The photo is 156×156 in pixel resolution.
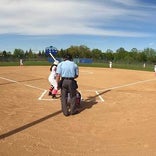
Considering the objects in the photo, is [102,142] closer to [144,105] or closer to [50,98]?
[144,105]

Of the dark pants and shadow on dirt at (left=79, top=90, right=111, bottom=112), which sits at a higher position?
the dark pants

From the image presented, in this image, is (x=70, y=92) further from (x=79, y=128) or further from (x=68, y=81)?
(x=79, y=128)

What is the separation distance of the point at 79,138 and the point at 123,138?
1012 millimetres

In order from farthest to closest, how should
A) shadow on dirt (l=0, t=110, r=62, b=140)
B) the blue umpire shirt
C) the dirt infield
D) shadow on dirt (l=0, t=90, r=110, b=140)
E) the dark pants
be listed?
the blue umpire shirt → the dark pants → shadow on dirt (l=0, t=90, r=110, b=140) → shadow on dirt (l=0, t=110, r=62, b=140) → the dirt infield

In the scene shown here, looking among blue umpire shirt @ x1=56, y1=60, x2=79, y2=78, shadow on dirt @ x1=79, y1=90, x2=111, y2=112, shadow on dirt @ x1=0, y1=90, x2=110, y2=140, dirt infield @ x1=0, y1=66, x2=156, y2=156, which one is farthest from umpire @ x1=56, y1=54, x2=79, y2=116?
shadow on dirt @ x1=79, y1=90, x2=111, y2=112

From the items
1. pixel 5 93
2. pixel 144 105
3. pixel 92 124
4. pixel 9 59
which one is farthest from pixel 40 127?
pixel 9 59

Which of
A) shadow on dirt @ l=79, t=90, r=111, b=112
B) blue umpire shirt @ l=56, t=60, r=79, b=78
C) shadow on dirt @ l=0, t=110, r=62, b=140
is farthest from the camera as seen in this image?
shadow on dirt @ l=79, t=90, r=111, b=112

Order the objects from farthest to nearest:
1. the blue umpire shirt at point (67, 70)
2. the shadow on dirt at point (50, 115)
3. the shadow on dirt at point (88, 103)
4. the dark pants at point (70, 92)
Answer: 1. the shadow on dirt at point (88, 103)
2. the blue umpire shirt at point (67, 70)
3. the dark pants at point (70, 92)
4. the shadow on dirt at point (50, 115)

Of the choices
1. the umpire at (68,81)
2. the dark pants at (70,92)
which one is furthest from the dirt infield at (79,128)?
the umpire at (68,81)

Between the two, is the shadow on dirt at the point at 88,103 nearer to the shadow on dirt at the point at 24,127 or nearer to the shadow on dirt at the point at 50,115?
the shadow on dirt at the point at 50,115

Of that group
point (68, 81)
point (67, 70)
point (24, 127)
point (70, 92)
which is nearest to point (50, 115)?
point (70, 92)

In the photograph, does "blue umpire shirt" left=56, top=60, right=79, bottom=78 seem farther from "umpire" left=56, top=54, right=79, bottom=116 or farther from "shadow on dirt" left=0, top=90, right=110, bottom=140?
"shadow on dirt" left=0, top=90, right=110, bottom=140

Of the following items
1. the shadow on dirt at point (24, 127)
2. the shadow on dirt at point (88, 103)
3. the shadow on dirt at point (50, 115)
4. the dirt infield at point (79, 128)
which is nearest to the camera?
the dirt infield at point (79, 128)

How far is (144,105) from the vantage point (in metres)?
13.0
